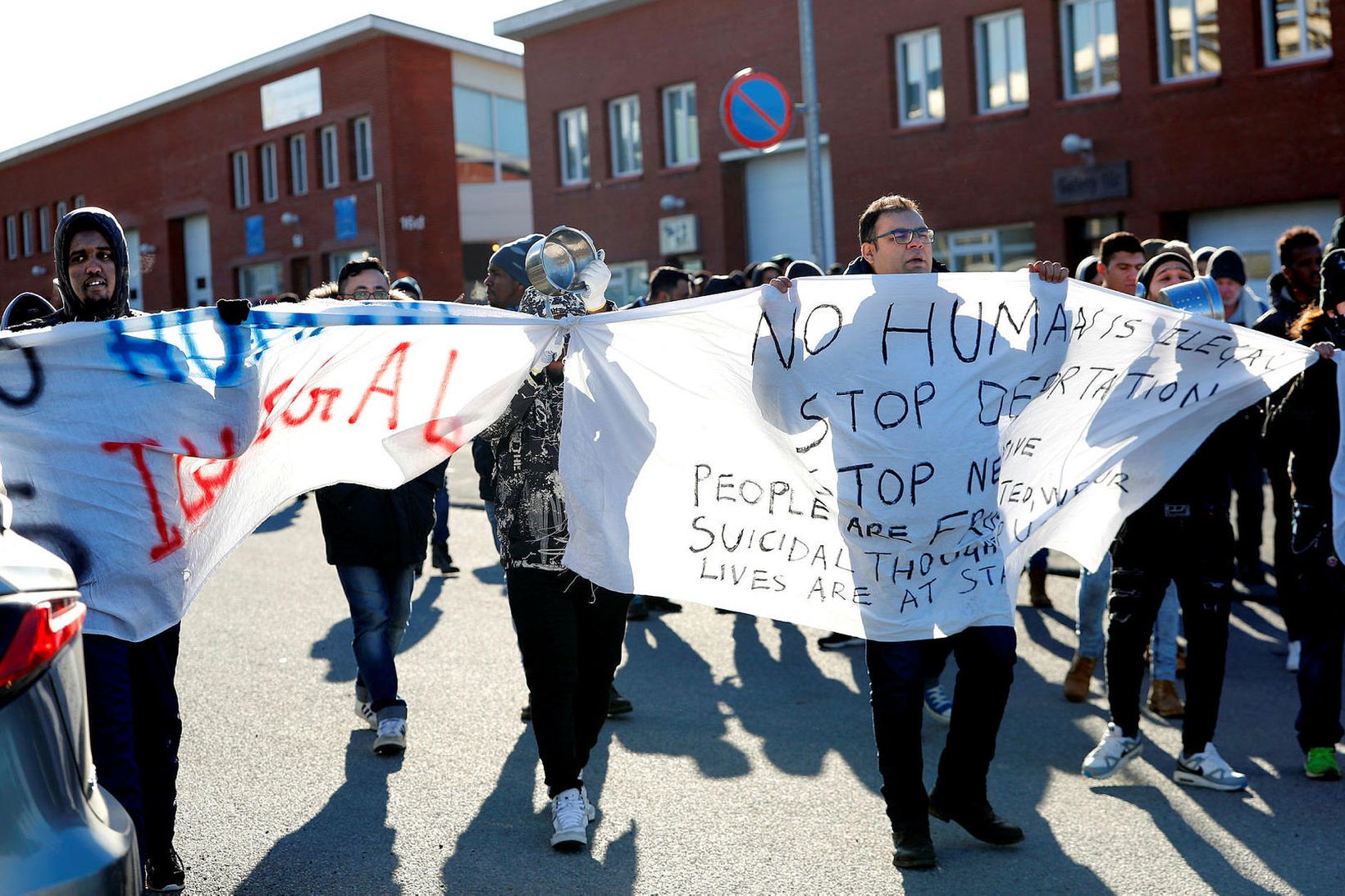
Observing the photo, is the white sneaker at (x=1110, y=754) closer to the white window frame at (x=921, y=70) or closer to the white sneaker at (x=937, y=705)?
the white sneaker at (x=937, y=705)

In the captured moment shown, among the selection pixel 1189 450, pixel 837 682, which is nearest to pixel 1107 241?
pixel 1189 450

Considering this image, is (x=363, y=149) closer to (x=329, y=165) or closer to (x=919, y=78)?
(x=329, y=165)

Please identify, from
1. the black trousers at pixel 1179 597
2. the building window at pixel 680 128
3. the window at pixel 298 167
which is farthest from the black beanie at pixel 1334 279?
the window at pixel 298 167

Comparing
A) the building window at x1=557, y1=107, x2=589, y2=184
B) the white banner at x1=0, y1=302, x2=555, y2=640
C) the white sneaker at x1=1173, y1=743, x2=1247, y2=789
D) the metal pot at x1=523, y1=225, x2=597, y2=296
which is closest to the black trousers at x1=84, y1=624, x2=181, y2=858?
the white banner at x1=0, y1=302, x2=555, y2=640

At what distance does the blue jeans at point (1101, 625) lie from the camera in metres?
6.21

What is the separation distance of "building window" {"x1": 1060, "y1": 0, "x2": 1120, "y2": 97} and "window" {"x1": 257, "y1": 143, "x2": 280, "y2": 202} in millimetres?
23581

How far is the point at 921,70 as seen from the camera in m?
23.8

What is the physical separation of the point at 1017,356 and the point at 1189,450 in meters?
1.02

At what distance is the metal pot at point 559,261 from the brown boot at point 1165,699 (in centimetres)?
329

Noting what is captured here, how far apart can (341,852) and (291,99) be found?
114ft

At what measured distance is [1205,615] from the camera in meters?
5.21

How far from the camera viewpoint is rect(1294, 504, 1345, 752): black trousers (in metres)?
5.17

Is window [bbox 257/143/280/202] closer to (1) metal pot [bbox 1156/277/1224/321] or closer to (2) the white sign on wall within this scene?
(2) the white sign on wall

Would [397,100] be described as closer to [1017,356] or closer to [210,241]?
[210,241]
